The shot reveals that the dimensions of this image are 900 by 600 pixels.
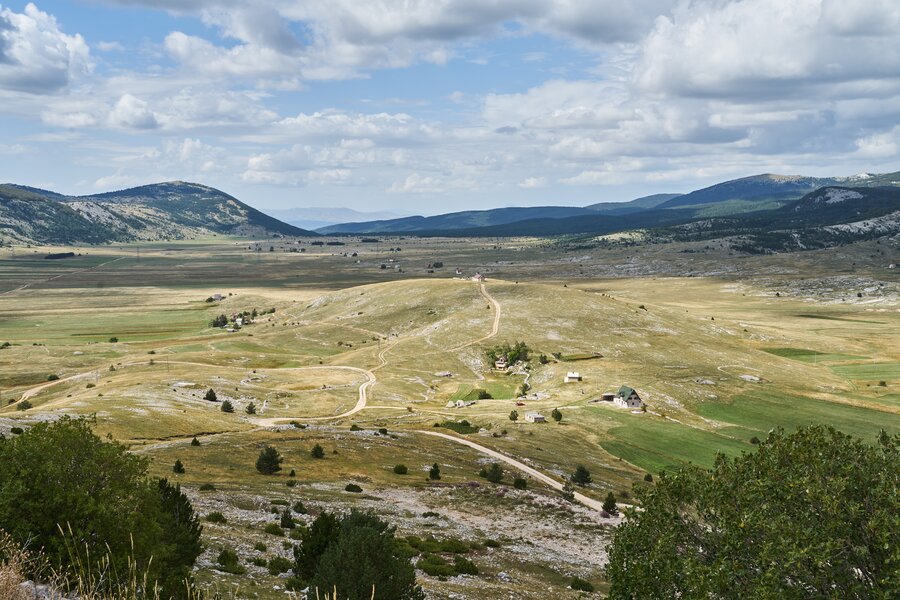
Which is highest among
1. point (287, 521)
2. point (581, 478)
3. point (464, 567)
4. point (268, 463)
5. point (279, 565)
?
point (279, 565)

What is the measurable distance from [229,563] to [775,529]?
94.5 ft

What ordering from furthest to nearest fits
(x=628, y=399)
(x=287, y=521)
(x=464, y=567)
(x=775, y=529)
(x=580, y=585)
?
(x=628, y=399) → (x=287, y=521) → (x=580, y=585) → (x=464, y=567) → (x=775, y=529)

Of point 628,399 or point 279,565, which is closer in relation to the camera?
point 279,565

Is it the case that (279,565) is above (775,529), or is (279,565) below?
below

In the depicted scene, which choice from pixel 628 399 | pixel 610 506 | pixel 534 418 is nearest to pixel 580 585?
pixel 610 506

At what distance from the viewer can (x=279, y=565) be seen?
38281 mm

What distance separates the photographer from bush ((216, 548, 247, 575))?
3628 centimetres

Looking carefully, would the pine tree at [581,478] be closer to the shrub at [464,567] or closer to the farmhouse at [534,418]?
the farmhouse at [534,418]

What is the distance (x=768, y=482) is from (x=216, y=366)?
153 meters

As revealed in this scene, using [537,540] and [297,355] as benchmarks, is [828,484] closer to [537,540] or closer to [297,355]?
[537,540]

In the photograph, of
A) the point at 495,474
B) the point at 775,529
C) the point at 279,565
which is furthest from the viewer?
the point at 495,474

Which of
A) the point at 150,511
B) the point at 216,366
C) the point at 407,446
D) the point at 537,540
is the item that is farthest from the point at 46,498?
the point at 216,366

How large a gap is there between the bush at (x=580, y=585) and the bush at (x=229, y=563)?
2369 centimetres

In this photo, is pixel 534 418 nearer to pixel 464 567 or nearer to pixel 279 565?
pixel 464 567
